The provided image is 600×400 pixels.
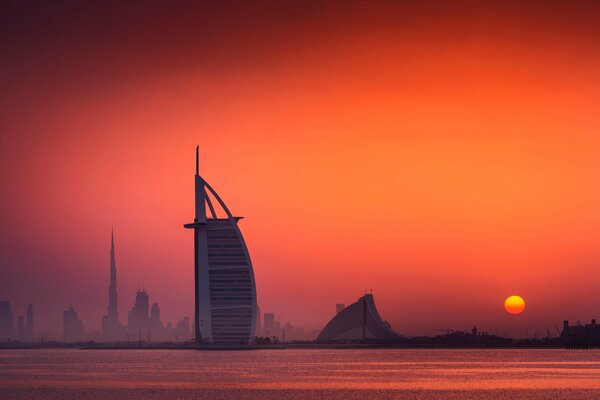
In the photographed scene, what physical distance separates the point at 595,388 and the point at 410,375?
38433 mm

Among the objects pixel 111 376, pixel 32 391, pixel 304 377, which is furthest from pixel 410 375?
pixel 32 391

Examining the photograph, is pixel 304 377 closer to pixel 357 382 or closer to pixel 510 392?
pixel 357 382

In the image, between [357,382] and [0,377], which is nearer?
[357,382]

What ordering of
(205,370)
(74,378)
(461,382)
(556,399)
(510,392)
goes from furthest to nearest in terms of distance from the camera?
(205,370) < (74,378) < (461,382) < (510,392) < (556,399)

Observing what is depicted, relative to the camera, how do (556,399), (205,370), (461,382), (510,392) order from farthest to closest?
1. (205,370)
2. (461,382)
3. (510,392)
4. (556,399)

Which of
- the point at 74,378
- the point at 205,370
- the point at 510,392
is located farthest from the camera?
the point at 205,370

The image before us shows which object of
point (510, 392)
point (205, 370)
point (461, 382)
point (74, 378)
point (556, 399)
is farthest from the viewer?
point (205, 370)

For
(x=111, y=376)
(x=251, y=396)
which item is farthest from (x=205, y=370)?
(x=251, y=396)

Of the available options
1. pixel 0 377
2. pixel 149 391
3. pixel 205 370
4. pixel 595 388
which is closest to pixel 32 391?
pixel 149 391

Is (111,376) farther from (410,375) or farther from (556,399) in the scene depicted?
(556,399)

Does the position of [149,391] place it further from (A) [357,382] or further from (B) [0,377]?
(B) [0,377]

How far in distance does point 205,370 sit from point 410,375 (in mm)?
31025

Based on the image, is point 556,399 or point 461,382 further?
point 461,382

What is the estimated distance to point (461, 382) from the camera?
12675 centimetres
